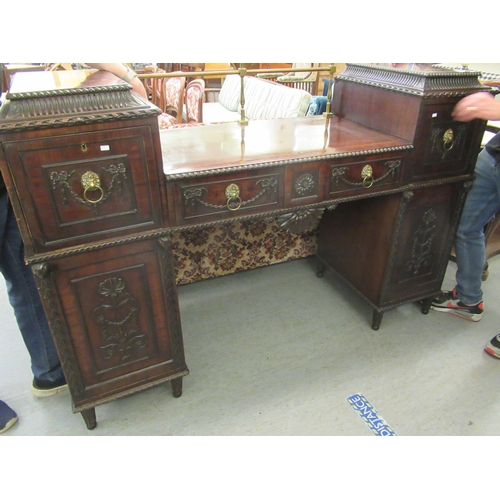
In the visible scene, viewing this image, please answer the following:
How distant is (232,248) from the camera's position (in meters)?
1.93

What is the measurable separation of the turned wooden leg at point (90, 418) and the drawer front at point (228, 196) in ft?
2.23

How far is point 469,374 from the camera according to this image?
4.85ft

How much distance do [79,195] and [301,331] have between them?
1.08 meters

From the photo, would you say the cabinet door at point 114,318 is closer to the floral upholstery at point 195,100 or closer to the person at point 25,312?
the person at point 25,312

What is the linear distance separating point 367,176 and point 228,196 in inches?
18.9

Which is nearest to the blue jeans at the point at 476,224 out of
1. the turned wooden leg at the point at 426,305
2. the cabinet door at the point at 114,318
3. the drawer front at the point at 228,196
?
the turned wooden leg at the point at 426,305

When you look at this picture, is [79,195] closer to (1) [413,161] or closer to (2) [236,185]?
(2) [236,185]

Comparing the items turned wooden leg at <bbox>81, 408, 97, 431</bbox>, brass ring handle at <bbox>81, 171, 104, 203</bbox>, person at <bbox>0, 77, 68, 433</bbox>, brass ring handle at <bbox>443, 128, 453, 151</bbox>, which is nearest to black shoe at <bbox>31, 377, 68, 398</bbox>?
person at <bbox>0, 77, 68, 433</bbox>

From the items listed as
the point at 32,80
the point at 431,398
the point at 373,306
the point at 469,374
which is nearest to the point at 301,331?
the point at 373,306

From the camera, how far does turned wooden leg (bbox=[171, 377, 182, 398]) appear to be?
4.42 feet

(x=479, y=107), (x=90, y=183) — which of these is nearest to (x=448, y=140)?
(x=479, y=107)

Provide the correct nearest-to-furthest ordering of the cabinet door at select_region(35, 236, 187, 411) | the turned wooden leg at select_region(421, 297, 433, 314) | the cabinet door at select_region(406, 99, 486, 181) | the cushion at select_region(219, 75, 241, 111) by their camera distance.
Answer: the cabinet door at select_region(35, 236, 187, 411)
the cabinet door at select_region(406, 99, 486, 181)
the turned wooden leg at select_region(421, 297, 433, 314)
the cushion at select_region(219, 75, 241, 111)

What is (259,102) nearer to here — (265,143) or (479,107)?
(265,143)

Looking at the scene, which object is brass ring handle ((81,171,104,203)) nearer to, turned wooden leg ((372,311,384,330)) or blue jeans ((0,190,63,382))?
blue jeans ((0,190,63,382))
